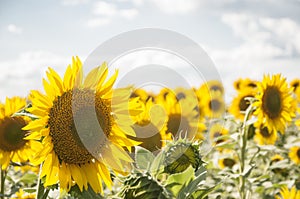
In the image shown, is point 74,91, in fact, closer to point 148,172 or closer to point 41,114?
point 41,114

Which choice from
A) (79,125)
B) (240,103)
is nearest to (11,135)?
(79,125)

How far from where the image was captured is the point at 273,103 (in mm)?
4012

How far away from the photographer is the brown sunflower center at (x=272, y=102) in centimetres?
397

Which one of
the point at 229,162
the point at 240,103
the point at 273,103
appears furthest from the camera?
the point at 229,162

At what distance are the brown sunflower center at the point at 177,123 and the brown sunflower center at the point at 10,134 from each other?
104 centimetres

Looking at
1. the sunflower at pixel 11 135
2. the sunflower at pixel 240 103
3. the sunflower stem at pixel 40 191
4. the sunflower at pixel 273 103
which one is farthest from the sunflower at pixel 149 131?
the sunflower at pixel 240 103

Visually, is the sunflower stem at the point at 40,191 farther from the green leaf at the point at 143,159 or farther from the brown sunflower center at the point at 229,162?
the brown sunflower center at the point at 229,162

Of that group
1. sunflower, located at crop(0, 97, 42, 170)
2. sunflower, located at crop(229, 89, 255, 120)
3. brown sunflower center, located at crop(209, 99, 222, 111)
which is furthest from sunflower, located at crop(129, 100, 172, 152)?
brown sunflower center, located at crop(209, 99, 222, 111)

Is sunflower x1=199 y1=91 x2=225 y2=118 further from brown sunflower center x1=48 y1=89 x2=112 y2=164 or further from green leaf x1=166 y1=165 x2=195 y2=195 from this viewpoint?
green leaf x1=166 y1=165 x2=195 y2=195

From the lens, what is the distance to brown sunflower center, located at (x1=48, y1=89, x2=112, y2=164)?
1.70m

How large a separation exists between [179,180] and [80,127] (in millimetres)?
425

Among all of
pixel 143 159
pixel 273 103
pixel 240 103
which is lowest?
pixel 143 159

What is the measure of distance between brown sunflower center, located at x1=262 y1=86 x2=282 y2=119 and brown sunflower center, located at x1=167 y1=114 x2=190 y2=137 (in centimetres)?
61

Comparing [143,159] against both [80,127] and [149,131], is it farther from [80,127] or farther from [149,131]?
[149,131]
